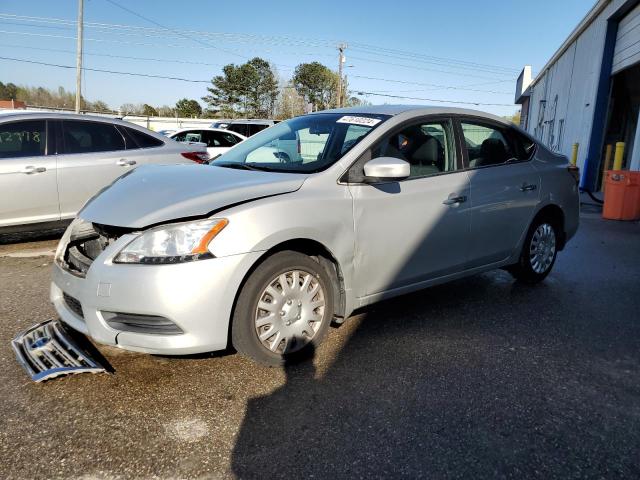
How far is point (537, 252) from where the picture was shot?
486 centimetres

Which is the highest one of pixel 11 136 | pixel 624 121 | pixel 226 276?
pixel 624 121

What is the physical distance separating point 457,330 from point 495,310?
651 millimetres

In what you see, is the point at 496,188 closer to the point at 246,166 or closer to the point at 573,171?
the point at 573,171

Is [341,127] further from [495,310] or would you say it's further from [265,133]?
[495,310]

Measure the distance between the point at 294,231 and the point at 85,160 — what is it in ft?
13.8

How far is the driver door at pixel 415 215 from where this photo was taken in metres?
3.38

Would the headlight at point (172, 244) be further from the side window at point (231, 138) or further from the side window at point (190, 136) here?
the side window at point (190, 136)

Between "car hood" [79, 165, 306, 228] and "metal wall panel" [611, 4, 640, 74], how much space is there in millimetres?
11735

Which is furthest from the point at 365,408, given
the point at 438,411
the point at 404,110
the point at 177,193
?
the point at 404,110

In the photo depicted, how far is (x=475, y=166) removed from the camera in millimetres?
4141

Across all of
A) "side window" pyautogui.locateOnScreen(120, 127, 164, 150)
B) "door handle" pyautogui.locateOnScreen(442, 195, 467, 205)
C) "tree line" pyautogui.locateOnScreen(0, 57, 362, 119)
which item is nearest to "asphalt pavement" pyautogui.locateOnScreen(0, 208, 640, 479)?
"door handle" pyautogui.locateOnScreen(442, 195, 467, 205)

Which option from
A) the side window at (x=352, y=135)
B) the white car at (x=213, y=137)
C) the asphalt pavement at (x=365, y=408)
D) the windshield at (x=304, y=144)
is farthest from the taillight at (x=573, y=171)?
the white car at (x=213, y=137)

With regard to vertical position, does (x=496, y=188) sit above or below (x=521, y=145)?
below

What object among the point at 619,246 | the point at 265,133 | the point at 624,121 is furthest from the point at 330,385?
the point at 624,121
